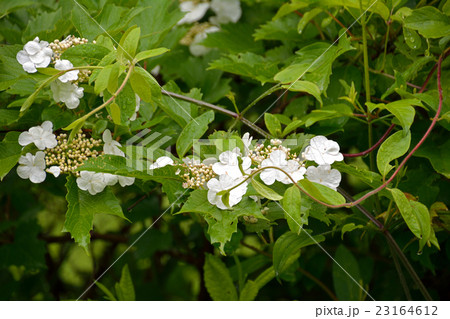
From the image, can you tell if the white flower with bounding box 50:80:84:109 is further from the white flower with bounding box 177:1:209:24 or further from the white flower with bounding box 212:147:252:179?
the white flower with bounding box 177:1:209:24

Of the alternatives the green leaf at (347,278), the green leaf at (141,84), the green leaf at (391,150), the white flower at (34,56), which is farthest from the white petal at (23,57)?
the green leaf at (347,278)

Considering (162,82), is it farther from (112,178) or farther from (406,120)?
(406,120)

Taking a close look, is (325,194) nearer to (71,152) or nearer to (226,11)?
(71,152)

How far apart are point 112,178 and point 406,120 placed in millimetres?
451

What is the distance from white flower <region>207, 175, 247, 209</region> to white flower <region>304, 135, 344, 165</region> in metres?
0.11

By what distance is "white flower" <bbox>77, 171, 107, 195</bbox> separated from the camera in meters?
0.77

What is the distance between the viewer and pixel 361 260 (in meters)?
1.38

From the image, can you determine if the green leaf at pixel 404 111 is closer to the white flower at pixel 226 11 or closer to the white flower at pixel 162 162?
the white flower at pixel 162 162

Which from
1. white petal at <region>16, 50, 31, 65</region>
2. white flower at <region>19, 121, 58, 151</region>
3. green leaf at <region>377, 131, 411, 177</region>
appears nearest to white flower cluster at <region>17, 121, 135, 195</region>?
white flower at <region>19, 121, 58, 151</region>

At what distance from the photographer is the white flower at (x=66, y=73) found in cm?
75

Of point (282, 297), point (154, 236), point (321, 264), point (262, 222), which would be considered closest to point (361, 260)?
point (321, 264)

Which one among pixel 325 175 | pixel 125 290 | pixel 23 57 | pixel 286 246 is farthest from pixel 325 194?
pixel 125 290

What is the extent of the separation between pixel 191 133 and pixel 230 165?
0.39 feet

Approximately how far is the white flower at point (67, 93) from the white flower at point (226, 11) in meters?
0.64
